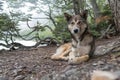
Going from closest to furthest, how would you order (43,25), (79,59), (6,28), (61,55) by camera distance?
(79,59) < (61,55) < (6,28) < (43,25)

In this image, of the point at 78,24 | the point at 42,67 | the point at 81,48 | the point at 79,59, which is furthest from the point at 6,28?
the point at 79,59

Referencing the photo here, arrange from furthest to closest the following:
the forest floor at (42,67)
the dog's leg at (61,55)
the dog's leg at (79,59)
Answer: the dog's leg at (61,55) → the dog's leg at (79,59) → the forest floor at (42,67)

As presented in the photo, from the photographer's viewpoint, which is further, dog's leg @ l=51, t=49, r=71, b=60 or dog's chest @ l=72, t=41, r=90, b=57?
dog's leg @ l=51, t=49, r=71, b=60

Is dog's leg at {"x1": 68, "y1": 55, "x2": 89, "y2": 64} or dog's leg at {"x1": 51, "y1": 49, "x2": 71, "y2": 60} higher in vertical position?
dog's leg at {"x1": 68, "y1": 55, "x2": 89, "y2": 64}

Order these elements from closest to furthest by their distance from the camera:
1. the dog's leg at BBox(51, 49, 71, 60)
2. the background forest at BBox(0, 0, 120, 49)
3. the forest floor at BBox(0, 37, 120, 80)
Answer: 1. the forest floor at BBox(0, 37, 120, 80)
2. the dog's leg at BBox(51, 49, 71, 60)
3. the background forest at BBox(0, 0, 120, 49)

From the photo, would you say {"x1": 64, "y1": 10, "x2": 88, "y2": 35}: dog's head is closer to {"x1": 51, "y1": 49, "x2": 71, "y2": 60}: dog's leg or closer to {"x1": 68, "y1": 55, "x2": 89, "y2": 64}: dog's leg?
{"x1": 68, "y1": 55, "x2": 89, "y2": 64}: dog's leg

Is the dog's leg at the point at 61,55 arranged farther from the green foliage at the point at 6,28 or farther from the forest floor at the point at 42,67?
the green foliage at the point at 6,28

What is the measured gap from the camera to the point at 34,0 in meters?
13.2

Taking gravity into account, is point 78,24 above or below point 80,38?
above

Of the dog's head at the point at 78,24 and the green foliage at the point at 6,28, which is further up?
the dog's head at the point at 78,24

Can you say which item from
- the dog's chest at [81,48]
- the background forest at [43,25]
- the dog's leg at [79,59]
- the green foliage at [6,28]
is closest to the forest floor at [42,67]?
the dog's leg at [79,59]

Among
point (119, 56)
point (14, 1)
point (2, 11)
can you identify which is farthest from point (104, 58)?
point (14, 1)

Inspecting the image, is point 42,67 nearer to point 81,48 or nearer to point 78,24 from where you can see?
point 81,48

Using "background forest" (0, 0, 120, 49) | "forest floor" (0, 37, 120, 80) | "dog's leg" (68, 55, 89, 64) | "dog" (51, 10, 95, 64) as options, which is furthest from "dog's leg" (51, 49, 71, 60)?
"background forest" (0, 0, 120, 49)
